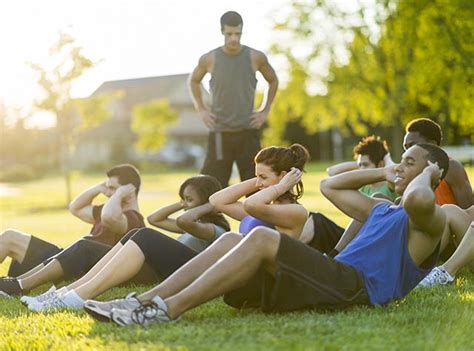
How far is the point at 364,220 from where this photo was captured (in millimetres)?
6359

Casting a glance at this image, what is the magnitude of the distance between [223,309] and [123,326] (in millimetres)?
977

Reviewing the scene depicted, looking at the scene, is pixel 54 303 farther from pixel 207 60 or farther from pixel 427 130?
pixel 207 60

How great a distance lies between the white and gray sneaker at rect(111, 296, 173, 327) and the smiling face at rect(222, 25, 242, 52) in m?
4.89

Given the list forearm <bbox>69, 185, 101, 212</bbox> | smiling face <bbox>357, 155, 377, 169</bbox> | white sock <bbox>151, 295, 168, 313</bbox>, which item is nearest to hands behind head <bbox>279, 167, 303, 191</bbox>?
white sock <bbox>151, 295, 168, 313</bbox>

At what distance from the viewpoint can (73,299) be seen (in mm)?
6273

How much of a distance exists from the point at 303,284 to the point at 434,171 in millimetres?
1115

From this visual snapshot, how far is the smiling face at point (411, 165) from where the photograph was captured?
18.7ft

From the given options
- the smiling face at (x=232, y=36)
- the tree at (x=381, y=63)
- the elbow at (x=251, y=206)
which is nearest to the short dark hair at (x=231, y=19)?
the smiling face at (x=232, y=36)

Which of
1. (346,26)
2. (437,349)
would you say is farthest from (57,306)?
(346,26)

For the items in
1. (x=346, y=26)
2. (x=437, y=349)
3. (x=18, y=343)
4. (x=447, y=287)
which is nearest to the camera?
(x=437, y=349)

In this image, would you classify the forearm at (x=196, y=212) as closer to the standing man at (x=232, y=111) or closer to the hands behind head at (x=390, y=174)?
the hands behind head at (x=390, y=174)

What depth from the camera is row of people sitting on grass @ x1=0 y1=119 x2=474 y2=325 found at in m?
5.25

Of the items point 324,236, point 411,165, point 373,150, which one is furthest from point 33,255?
point 411,165

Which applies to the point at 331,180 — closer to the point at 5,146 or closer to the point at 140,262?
the point at 140,262
